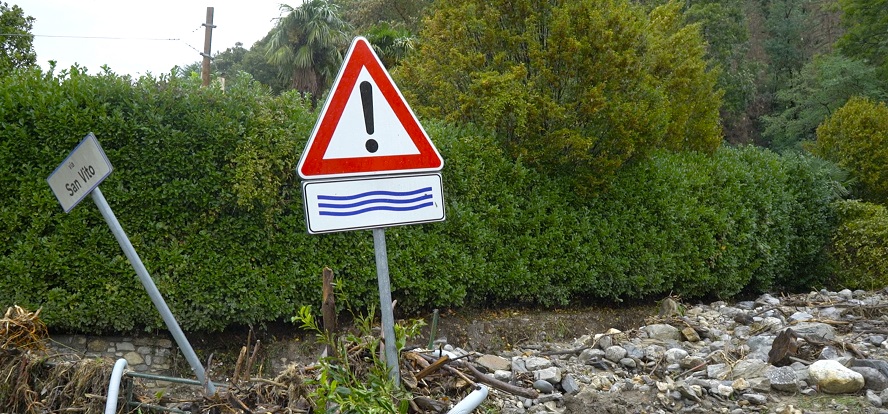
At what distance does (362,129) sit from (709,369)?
4.00 m

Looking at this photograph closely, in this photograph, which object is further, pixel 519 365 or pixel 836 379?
pixel 519 365

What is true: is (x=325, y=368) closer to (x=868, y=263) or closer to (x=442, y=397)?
(x=442, y=397)

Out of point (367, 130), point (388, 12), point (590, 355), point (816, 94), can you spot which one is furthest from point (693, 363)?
point (816, 94)

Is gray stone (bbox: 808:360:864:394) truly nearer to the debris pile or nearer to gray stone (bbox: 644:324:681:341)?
gray stone (bbox: 644:324:681:341)

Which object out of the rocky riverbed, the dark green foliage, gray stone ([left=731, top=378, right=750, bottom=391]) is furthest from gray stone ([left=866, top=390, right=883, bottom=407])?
the dark green foliage

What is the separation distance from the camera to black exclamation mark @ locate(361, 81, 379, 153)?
3631mm

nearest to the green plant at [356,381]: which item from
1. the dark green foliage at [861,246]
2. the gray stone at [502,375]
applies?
the gray stone at [502,375]

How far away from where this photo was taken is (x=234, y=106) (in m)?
7.24

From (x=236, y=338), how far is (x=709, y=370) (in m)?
4.44

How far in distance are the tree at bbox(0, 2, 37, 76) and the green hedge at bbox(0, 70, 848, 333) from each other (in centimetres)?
1347

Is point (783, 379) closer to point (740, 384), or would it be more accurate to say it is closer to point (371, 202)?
point (740, 384)

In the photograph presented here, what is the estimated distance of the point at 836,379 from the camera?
17.9 ft

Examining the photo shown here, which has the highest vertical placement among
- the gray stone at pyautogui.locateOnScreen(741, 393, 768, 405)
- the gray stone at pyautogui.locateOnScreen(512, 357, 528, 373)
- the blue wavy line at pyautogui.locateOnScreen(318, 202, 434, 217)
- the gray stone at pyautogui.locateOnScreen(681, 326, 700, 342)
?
the blue wavy line at pyautogui.locateOnScreen(318, 202, 434, 217)

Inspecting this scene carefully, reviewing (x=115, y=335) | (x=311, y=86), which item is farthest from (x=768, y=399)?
(x=311, y=86)
